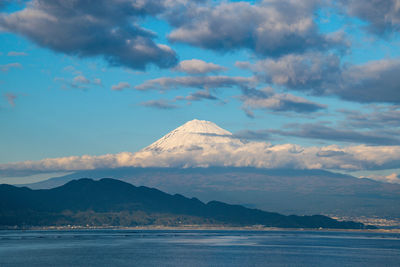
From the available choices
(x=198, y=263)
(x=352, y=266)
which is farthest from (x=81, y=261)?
(x=352, y=266)

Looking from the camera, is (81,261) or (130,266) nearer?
(130,266)

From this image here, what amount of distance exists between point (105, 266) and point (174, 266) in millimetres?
23360

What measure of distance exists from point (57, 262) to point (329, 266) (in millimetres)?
96250

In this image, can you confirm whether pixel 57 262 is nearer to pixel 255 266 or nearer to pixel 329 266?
pixel 255 266

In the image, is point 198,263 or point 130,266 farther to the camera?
point 198,263

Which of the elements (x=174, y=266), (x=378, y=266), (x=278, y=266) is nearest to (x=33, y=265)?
(x=174, y=266)

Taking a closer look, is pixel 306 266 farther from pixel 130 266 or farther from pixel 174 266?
pixel 130 266

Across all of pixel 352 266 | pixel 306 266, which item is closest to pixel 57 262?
pixel 306 266

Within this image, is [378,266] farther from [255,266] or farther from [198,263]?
[198,263]

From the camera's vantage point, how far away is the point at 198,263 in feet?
651

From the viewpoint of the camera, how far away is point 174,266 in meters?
189

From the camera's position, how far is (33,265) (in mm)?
184625

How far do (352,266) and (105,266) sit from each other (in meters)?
86.2

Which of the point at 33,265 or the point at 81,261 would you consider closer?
the point at 33,265
